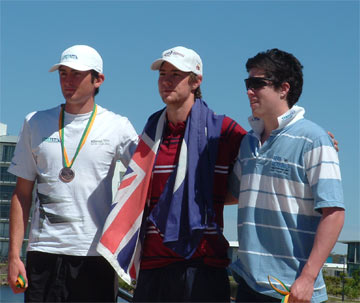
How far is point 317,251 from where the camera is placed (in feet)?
12.2

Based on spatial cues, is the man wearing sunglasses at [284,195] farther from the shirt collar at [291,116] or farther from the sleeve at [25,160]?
the sleeve at [25,160]

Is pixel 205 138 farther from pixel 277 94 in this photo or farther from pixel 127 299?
pixel 127 299

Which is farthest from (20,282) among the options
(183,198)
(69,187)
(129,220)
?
(183,198)

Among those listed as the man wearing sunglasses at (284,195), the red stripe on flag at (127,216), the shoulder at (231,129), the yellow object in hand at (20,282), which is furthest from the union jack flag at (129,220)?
the man wearing sunglasses at (284,195)

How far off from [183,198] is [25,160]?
1.16 m

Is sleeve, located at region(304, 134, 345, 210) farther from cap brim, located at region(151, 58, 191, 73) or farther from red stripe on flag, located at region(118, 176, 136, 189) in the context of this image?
red stripe on flag, located at region(118, 176, 136, 189)

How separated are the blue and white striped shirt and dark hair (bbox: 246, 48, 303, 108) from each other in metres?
0.16

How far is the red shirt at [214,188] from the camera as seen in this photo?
4.34m

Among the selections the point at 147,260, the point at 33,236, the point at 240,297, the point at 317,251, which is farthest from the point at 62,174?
the point at 317,251

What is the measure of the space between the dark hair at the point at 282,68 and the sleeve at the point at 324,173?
15.8 inches

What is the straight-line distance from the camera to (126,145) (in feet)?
15.7

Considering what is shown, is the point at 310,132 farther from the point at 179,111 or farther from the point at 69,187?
the point at 69,187

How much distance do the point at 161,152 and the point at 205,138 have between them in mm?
312

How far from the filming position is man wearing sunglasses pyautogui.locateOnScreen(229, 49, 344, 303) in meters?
3.76
